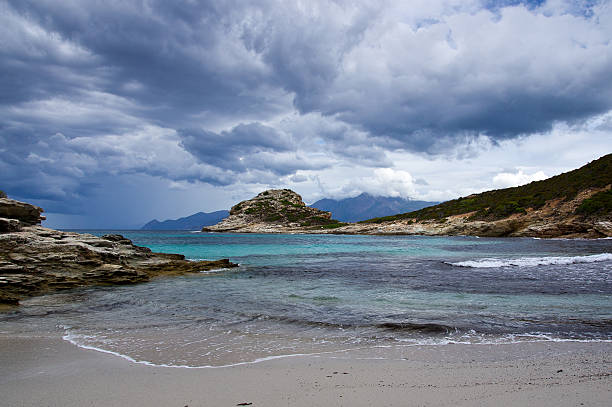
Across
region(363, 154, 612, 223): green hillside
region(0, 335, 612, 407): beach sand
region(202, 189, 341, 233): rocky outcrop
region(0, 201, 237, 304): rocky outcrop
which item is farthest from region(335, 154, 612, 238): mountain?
region(0, 201, 237, 304): rocky outcrop

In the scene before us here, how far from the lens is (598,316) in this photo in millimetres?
9672

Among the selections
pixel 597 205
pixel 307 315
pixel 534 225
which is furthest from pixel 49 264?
pixel 597 205

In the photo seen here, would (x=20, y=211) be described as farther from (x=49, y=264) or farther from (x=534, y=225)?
(x=534, y=225)

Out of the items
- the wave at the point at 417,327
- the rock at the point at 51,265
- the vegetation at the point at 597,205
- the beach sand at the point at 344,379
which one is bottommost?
the wave at the point at 417,327

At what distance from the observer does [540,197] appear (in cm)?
8806

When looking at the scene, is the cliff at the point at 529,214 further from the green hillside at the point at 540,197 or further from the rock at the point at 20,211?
the rock at the point at 20,211

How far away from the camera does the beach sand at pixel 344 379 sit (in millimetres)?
4668

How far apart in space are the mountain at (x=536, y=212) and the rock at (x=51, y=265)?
76125 mm

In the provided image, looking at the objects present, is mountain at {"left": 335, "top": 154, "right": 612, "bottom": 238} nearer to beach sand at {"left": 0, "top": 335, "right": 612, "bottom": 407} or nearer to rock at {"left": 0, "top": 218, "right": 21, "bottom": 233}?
beach sand at {"left": 0, "top": 335, "right": 612, "bottom": 407}

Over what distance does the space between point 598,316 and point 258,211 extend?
165 m

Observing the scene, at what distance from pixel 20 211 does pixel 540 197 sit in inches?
4125

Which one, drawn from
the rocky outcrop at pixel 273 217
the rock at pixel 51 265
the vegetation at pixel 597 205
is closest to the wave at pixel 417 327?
the rock at pixel 51 265

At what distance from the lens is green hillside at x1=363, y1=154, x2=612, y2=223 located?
69162 millimetres

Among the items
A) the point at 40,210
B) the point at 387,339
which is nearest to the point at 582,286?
the point at 387,339
